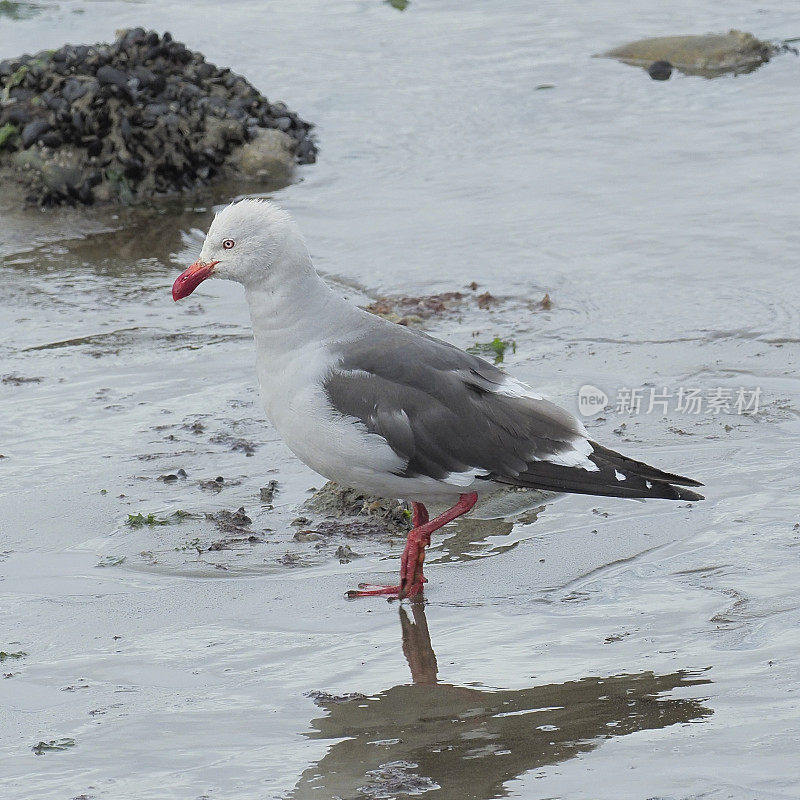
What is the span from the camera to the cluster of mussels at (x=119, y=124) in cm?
1033

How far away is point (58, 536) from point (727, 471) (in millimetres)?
2811

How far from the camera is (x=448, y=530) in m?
5.32

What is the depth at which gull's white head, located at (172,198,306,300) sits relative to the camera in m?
5.00

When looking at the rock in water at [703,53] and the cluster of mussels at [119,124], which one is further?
the rock in water at [703,53]

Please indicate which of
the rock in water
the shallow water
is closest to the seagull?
the shallow water

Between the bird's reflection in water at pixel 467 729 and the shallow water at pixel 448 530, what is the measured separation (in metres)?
0.01

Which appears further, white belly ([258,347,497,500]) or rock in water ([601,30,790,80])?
rock in water ([601,30,790,80])

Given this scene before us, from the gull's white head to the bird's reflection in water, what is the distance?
1.73 meters

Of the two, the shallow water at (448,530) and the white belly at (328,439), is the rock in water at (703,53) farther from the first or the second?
the white belly at (328,439)

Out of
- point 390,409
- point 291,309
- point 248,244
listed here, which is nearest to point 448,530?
point 390,409

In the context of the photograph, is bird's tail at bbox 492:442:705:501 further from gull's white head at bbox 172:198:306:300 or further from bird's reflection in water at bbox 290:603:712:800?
gull's white head at bbox 172:198:306:300

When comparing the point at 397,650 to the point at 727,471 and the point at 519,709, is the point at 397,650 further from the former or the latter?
the point at 727,471

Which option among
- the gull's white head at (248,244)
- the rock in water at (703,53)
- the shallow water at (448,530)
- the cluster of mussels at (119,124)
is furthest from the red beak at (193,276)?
the rock in water at (703,53)

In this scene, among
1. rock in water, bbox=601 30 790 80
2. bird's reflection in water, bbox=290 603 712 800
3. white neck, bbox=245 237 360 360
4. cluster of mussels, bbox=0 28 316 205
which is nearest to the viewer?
bird's reflection in water, bbox=290 603 712 800
